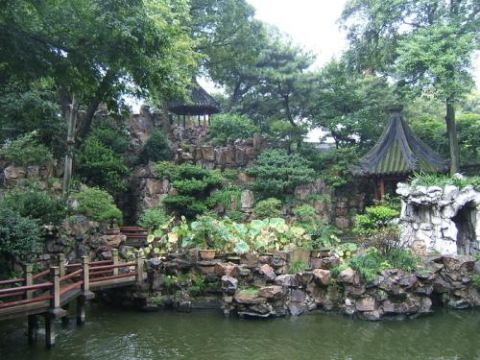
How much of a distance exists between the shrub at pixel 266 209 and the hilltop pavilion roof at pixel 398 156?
12.5 feet

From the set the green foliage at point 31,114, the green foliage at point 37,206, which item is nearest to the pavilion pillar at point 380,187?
the green foliage at point 37,206

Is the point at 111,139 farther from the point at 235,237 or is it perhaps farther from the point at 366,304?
the point at 366,304

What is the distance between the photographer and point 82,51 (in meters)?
7.68

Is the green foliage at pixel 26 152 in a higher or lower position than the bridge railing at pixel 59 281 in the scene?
higher

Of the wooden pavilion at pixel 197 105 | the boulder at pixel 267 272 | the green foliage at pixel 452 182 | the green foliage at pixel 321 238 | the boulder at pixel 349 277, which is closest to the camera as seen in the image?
the boulder at pixel 349 277

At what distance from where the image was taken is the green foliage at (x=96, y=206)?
15273mm

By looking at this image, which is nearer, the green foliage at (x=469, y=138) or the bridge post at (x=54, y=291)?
the bridge post at (x=54, y=291)

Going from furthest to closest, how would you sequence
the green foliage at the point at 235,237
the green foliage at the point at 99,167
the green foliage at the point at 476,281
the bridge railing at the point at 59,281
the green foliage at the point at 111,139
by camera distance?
the green foliage at the point at 111,139 → the green foliage at the point at 99,167 → the green foliage at the point at 235,237 → the green foliage at the point at 476,281 → the bridge railing at the point at 59,281

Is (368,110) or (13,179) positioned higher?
(368,110)

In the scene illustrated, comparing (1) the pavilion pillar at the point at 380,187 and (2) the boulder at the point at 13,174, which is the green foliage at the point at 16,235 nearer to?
(2) the boulder at the point at 13,174

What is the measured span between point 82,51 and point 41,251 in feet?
24.6

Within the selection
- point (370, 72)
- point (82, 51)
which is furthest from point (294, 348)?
point (370, 72)

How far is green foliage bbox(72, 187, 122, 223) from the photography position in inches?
601

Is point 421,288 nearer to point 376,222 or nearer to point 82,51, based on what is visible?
point 376,222
